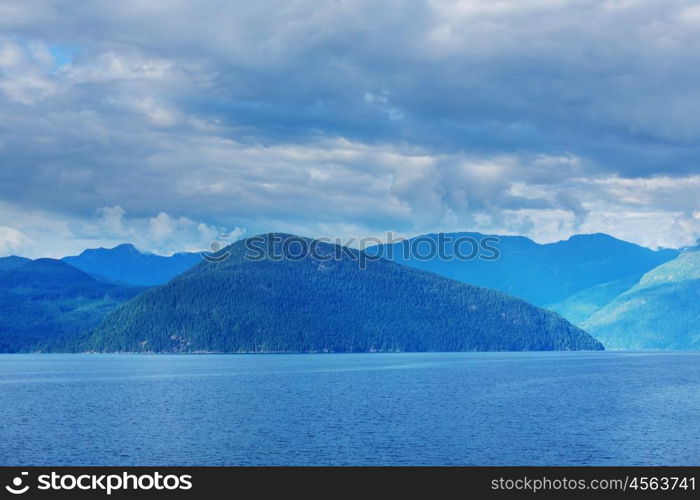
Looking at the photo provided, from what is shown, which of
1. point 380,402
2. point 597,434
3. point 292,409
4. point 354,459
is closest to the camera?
point 354,459

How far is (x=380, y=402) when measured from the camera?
536 feet

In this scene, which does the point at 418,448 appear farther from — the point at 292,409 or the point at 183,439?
the point at 292,409

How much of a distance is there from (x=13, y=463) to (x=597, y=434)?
73930 mm

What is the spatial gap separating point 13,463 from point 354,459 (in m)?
37.1

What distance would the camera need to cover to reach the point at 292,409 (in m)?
150

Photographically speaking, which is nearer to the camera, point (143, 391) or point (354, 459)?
point (354, 459)
